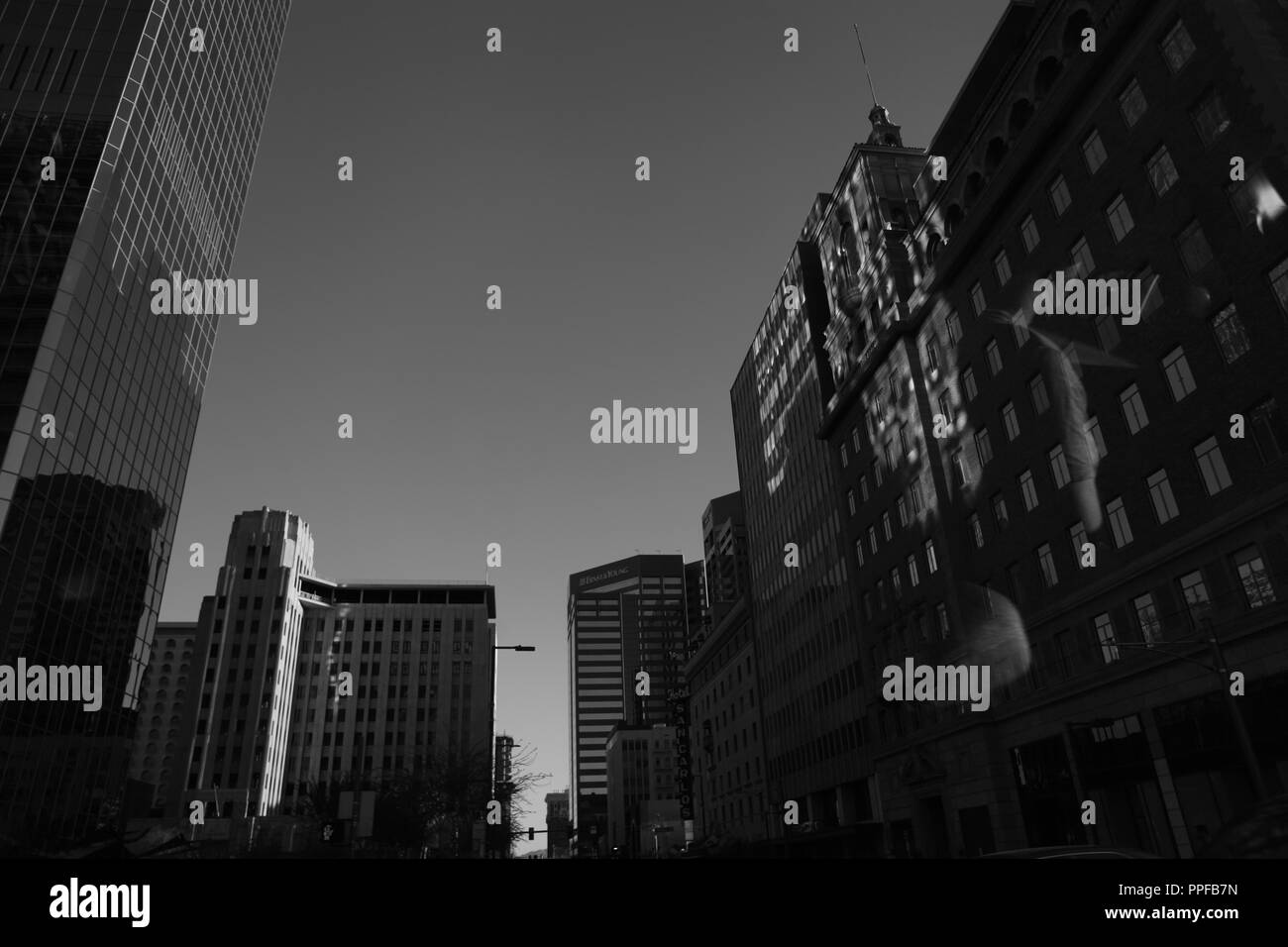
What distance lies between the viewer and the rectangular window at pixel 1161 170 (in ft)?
110

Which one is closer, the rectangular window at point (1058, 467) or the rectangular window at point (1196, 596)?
the rectangular window at point (1196, 596)

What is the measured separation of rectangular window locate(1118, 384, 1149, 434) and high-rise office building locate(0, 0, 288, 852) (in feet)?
172

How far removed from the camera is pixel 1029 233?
144 feet

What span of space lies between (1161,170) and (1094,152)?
5.43 meters

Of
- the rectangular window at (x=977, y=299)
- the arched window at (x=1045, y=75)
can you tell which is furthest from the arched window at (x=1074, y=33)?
the rectangular window at (x=977, y=299)

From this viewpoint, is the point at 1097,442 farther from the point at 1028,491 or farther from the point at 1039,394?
the point at 1028,491

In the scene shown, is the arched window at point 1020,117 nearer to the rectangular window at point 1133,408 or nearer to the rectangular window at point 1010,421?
the rectangular window at point 1010,421

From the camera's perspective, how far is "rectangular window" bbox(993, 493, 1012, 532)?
45250 millimetres

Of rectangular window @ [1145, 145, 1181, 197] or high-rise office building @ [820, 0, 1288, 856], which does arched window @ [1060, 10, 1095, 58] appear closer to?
high-rise office building @ [820, 0, 1288, 856]

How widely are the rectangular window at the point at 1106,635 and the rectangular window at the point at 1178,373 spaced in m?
10.3

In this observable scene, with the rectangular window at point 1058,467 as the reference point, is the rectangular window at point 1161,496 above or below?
below

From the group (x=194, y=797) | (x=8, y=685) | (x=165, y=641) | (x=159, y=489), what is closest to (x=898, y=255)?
(x=159, y=489)
